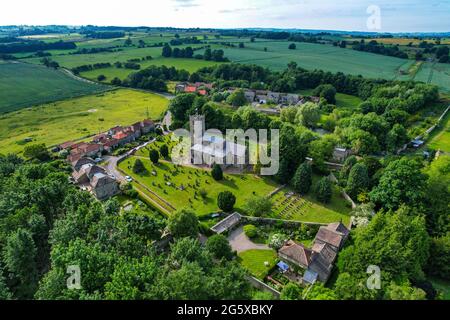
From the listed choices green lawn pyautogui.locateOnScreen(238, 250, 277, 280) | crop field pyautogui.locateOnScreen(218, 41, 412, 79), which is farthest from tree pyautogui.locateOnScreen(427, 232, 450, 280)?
crop field pyautogui.locateOnScreen(218, 41, 412, 79)

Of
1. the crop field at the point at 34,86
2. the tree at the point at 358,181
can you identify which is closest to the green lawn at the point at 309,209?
the tree at the point at 358,181

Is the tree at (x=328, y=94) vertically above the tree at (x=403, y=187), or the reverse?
the tree at (x=328, y=94)

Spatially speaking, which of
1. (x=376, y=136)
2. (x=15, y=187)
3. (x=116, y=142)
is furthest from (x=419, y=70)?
(x=15, y=187)

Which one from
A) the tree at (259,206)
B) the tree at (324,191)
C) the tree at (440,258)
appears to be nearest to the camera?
the tree at (440,258)

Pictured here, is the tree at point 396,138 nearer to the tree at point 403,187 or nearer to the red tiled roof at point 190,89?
the tree at point 403,187

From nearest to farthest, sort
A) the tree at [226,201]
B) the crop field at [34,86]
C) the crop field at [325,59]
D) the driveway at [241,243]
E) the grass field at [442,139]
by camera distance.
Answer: the driveway at [241,243], the tree at [226,201], the grass field at [442,139], the crop field at [34,86], the crop field at [325,59]

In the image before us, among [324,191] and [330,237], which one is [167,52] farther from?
[330,237]

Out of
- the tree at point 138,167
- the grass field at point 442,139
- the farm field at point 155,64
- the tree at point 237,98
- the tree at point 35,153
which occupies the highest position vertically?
the farm field at point 155,64
